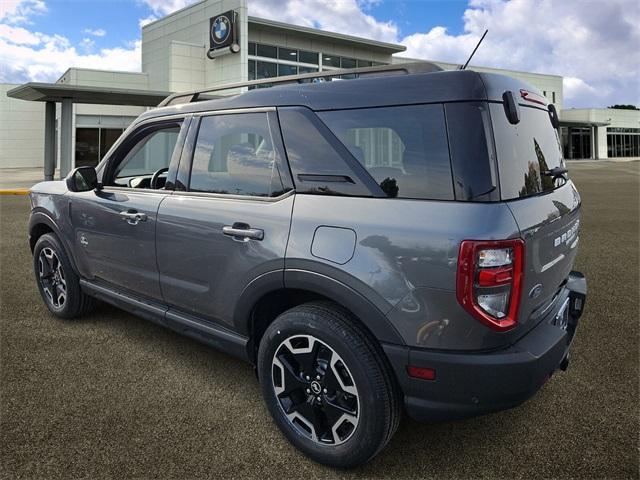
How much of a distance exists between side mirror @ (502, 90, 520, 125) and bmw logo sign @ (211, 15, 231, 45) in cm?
2654

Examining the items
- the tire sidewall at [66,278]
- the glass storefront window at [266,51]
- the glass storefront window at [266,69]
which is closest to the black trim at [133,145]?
the tire sidewall at [66,278]

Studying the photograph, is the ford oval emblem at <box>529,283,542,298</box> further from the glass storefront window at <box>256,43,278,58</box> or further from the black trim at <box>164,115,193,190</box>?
the glass storefront window at <box>256,43,278,58</box>

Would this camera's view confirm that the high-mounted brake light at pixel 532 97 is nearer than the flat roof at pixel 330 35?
Yes

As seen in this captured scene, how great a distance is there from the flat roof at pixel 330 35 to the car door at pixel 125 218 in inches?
1010

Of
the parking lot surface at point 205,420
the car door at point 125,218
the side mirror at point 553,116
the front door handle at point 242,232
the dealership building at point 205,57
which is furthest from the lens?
the dealership building at point 205,57

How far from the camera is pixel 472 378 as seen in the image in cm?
209

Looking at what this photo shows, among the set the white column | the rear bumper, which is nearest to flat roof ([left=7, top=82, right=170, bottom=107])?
the white column

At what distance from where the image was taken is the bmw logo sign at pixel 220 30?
2632 centimetres

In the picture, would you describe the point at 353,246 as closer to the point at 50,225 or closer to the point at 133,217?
the point at 133,217

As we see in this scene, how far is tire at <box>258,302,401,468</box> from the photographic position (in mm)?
2248

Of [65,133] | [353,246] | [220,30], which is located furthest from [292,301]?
[220,30]

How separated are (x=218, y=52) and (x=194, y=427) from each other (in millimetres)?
27042

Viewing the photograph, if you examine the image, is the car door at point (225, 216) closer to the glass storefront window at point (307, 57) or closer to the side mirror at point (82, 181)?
the side mirror at point (82, 181)

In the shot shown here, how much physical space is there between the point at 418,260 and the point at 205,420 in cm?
161
